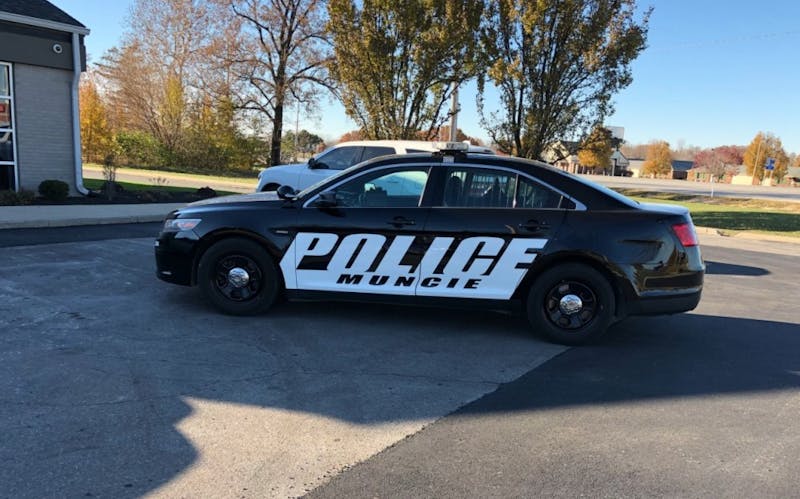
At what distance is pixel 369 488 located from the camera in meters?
2.92

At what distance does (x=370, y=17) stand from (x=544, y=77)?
5460 mm

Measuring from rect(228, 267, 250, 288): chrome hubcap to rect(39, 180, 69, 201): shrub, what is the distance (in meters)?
10.0

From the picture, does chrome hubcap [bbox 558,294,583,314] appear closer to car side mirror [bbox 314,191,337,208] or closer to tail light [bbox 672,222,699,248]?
tail light [bbox 672,222,699,248]

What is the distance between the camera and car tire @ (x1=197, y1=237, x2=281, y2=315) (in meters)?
5.67

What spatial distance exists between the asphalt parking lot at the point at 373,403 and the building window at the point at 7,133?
28.8 ft

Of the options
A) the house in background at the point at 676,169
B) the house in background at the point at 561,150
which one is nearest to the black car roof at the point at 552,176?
the house in background at the point at 561,150

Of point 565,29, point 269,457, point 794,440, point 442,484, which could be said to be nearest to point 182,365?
point 269,457

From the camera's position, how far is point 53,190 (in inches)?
524

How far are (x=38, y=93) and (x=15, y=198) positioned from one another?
2.76 meters

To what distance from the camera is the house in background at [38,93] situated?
13.1 metres

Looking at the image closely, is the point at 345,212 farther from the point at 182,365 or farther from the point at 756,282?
the point at 756,282

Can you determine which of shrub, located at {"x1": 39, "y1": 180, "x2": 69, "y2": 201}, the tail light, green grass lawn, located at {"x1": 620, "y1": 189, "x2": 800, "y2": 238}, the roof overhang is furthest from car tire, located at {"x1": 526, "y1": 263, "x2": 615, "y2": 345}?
green grass lawn, located at {"x1": 620, "y1": 189, "x2": 800, "y2": 238}

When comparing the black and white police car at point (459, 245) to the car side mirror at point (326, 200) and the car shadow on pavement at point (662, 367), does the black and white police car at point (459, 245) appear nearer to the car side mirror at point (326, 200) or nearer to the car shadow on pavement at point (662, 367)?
the car side mirror at point (326, 200)

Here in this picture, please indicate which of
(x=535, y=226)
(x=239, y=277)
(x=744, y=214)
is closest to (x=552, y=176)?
(x=535, y=226)
